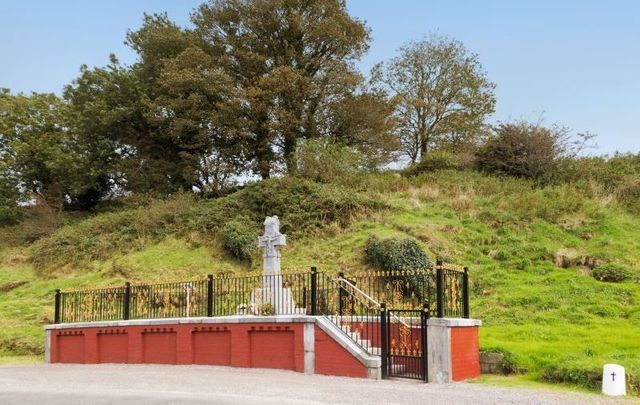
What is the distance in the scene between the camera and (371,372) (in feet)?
41.1

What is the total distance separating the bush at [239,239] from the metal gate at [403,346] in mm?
13161

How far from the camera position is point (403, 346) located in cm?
1257

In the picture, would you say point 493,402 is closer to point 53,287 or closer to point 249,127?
point 53,287

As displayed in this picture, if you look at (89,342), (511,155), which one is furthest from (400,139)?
(89,342)

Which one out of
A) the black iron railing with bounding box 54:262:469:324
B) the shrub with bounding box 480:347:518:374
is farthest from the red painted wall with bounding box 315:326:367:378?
the shrub with bounding box 480:347:518:374

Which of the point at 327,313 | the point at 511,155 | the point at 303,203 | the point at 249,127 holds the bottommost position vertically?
the point at 327,313

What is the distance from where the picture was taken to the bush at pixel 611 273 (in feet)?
62.1

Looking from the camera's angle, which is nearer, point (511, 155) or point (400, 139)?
point (511, 155)

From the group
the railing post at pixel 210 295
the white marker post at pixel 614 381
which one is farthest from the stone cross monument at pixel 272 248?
the white marker post at pixel 614 381

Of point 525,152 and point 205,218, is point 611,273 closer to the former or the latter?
point 525,152

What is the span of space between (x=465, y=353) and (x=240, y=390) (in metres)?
4.44

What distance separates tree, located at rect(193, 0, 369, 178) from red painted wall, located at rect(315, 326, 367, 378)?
1968 cm

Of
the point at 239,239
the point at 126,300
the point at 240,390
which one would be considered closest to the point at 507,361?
the point at 240,390

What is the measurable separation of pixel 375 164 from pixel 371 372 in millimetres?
23179
